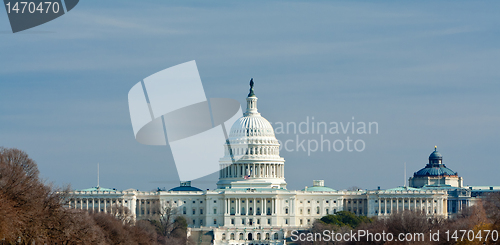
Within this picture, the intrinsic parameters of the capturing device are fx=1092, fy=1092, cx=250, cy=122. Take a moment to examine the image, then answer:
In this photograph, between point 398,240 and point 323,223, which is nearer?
point 398,240

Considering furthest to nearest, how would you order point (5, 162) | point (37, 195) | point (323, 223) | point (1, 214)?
point (323, 223), point (5, 162), point (37, 195), point (1, 214)

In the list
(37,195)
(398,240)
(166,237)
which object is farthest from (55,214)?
(166,237)

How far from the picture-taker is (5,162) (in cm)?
12038

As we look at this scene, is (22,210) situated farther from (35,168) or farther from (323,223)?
(323,223)

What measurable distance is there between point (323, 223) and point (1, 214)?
4256 inches

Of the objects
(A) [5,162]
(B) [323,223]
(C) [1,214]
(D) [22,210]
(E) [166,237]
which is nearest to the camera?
(C) [1,214]

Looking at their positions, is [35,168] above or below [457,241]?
above

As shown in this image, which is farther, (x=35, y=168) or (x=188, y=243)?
(x=188, y=243)

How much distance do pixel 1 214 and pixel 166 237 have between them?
277 feet

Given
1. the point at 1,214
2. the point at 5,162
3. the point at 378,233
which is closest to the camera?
the point at 1,214

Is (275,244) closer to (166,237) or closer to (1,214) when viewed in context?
(166,237)

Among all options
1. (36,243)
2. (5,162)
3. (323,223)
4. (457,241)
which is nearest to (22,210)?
(36,243)

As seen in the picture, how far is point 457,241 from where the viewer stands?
355 ft

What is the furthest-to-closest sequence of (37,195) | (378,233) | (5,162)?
(378,233), (5,162), (37,195)
